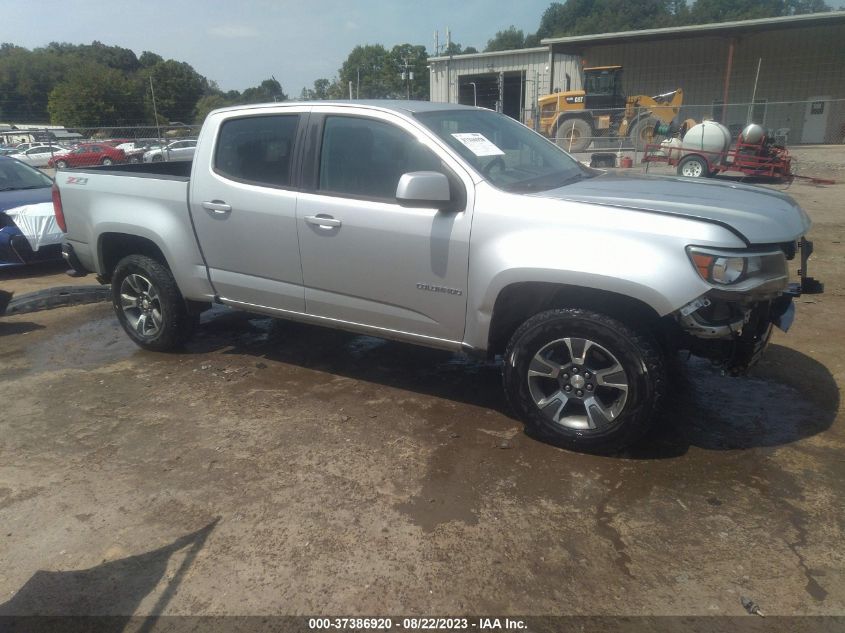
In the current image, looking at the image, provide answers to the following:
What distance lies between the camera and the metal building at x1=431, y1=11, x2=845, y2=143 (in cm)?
3047

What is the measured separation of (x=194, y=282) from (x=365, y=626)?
319cm

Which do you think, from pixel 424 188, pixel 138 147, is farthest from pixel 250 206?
pixel 138 147

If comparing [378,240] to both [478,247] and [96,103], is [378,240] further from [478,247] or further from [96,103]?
[96,103]

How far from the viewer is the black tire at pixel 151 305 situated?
498cm

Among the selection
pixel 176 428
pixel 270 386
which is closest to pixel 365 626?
pixel 176 428

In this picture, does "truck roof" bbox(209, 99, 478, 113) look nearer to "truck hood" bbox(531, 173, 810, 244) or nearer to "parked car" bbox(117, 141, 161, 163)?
"truck hood" bbox(531, 173, 810, 244)

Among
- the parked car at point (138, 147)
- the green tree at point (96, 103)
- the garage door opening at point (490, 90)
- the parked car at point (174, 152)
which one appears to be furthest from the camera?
the green tree at point (96, 103)

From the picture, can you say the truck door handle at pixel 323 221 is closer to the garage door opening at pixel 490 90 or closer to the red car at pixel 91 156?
the red car at pixel 91 156

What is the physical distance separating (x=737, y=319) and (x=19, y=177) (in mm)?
9343

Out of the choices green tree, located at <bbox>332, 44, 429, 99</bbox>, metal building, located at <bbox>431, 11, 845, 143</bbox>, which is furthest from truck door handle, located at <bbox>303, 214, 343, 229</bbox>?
green tree, located at <bbox>332, 44, 429, 99</bbox>

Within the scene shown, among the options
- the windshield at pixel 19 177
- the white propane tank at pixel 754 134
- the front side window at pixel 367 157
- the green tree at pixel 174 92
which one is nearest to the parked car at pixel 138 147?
the windshield at pixel 19 177

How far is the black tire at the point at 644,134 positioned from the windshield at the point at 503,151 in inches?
592

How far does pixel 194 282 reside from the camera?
4777 mm

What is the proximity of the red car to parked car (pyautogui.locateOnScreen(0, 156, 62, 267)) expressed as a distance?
14.1 metres
